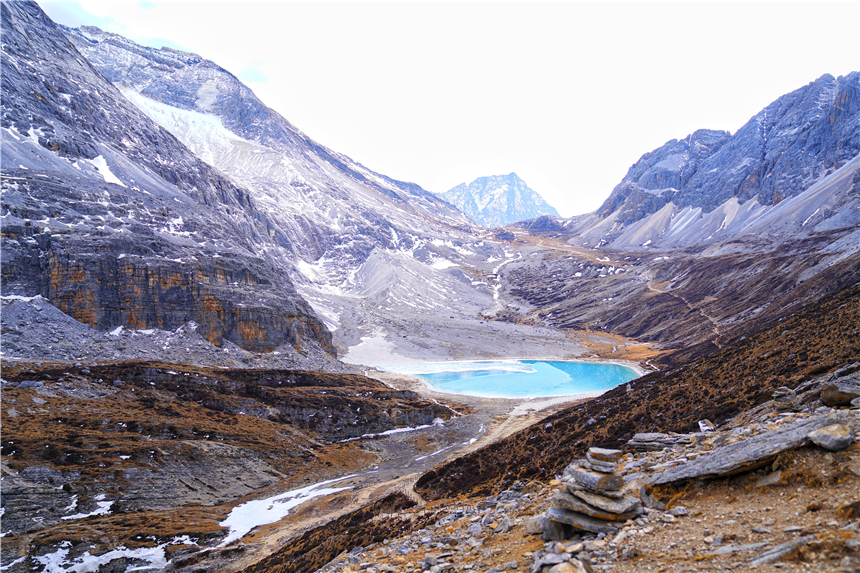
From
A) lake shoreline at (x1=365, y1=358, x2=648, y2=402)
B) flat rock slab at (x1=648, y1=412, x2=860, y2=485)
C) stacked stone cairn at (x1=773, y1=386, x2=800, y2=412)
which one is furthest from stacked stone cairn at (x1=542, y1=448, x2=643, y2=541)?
lake shoreline at (x1=365, y1=358, x2=648, y2=402)

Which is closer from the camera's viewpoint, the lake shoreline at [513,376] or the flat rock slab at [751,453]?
the flat rock slab at [751,453]

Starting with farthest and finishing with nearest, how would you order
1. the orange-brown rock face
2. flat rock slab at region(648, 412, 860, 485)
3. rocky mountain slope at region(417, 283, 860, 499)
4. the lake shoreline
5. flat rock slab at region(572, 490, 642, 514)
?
the lake shoreline → the orange-brown rock face → rocky mountain slope at region(417, 283, 860, 499) → flat rock slab at region(572, 490, 642, 514) → flat rock slab at region(648, 412, 860, 485)

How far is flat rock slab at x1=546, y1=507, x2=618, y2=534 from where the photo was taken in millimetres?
9836

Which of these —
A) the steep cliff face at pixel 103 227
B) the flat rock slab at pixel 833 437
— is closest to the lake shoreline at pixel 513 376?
the steep cliff face at pixel 103 227

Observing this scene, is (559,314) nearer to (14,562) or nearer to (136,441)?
(136,441)

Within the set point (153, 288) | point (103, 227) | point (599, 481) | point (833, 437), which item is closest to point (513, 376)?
point (153, 288)

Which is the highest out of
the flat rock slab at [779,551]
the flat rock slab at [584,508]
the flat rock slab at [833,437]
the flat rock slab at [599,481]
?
the flat rock slab at [833,437]

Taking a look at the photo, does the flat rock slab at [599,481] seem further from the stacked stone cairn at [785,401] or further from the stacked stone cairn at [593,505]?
the stacked stone cairn at [785,401]

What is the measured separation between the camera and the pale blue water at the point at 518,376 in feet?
267

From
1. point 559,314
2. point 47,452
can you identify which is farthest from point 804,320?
point 559,314

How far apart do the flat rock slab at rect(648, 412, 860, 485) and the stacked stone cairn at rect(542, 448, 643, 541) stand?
1.43m

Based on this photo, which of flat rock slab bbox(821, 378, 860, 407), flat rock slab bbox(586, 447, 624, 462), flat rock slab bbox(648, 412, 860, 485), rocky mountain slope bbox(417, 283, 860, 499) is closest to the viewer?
flat rock slab bbox(648, 412, 860, 485)

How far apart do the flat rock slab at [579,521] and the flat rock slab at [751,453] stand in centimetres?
225

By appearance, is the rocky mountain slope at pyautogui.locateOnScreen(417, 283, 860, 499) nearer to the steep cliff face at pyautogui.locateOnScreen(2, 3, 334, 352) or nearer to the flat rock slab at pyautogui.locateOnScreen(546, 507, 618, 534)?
the flat rock slab at pyautogui.locateOnScreen(546, 507, 618, 534)
